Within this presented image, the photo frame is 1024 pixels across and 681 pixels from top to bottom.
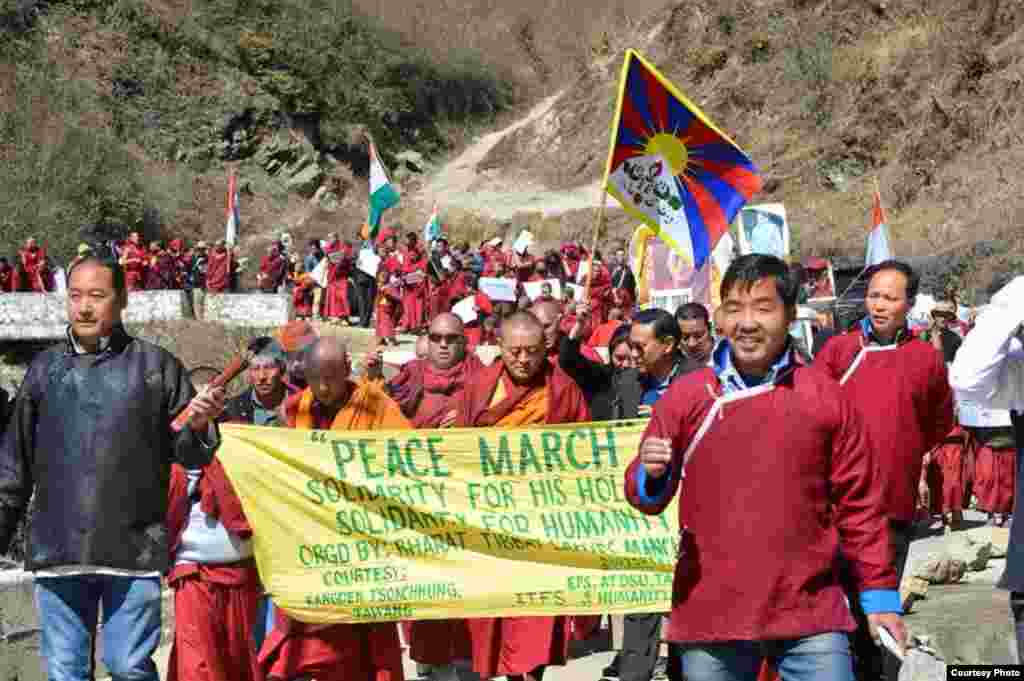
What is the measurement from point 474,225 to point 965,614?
36.2 meters

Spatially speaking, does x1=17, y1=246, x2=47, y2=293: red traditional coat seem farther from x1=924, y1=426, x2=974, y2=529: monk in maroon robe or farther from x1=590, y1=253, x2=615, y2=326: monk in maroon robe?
x1=924, y1=426, x2=974, y2=529: monk in maroon robe

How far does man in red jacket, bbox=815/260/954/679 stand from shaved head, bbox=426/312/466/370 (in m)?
Answer: 2.51

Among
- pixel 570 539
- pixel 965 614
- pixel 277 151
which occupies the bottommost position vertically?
pixel 965 614

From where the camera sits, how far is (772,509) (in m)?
3.86

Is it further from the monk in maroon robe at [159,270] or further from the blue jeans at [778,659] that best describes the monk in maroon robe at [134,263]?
the blue jeans at [778,659]

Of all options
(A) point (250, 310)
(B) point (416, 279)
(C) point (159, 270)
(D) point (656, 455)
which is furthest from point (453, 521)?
(C) point (159, 270)

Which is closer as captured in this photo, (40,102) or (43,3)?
(40,102)

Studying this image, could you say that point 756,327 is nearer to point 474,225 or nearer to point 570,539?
point 570,539

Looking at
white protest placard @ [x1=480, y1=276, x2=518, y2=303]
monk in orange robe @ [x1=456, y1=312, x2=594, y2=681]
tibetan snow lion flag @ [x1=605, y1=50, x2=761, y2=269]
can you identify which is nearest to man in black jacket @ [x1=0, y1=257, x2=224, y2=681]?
monk in orange robe @ [x1=456, y1=312, x2=594, y2=681]

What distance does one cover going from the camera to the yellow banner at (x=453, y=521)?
6.36 metres

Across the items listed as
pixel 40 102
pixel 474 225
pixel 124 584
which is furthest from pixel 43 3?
pixel 124 584

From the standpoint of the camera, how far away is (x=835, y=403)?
3.95m

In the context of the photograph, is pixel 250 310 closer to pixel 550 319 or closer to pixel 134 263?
pixel 134 263

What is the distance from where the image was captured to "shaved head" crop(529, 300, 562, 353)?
830cm
